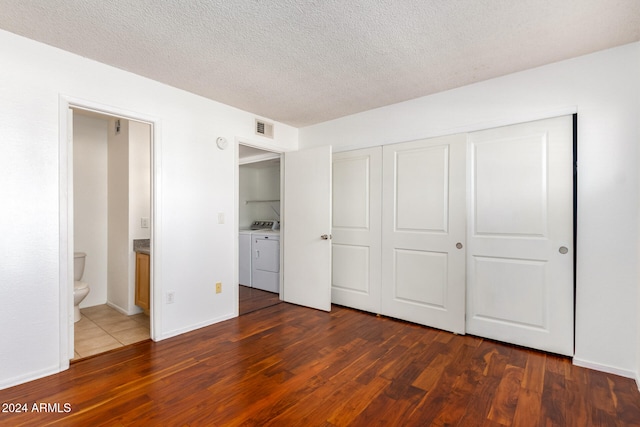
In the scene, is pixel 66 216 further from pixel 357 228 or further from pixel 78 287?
pixel 357 228

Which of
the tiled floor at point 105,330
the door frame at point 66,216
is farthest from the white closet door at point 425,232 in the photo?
the door frame at point 66,216

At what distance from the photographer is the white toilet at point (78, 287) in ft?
9.74

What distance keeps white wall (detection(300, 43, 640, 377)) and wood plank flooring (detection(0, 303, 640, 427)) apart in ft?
0.90

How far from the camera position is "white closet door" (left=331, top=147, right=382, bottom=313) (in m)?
3.46

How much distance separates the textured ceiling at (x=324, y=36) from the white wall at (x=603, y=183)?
6.4 inches

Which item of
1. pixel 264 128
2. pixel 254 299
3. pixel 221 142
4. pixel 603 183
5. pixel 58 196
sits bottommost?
pixel 254 299

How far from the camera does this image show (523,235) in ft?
8.48

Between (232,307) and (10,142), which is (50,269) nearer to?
(10,142)

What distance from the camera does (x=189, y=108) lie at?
2.98 m

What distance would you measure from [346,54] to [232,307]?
2.69 m

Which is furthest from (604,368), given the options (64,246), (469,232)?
(64,246)

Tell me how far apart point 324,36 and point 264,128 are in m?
1.81

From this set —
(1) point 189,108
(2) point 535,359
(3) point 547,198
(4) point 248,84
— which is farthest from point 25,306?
(3) point 547,198

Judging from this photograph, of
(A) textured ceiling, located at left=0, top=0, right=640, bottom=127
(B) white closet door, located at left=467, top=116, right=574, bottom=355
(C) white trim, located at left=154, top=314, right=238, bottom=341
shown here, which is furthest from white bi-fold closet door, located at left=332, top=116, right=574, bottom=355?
(C) white trim, located at left=154, top=314, right=238, bottom=341
